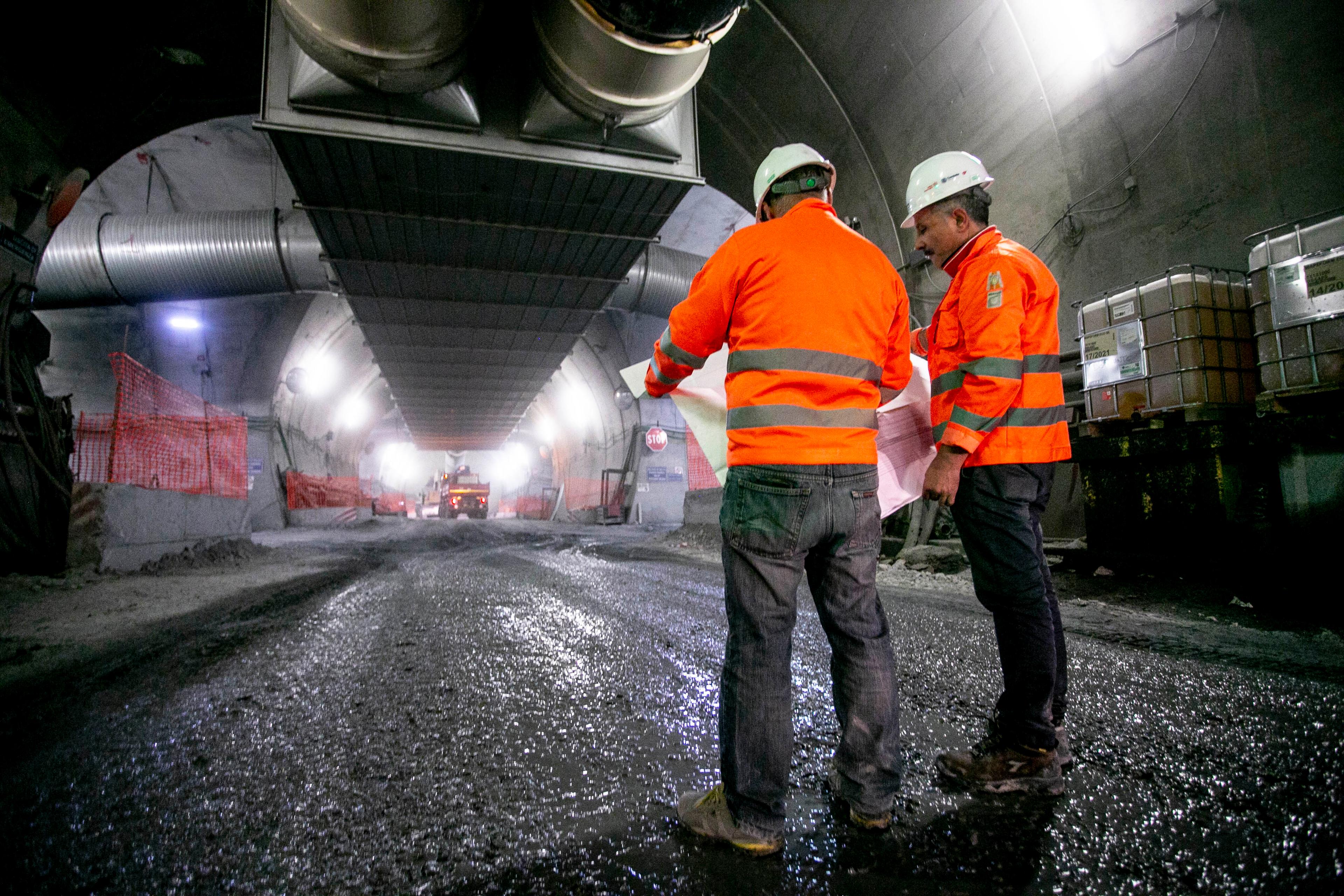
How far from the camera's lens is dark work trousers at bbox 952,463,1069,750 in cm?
174

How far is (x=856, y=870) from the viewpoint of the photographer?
1299 mm

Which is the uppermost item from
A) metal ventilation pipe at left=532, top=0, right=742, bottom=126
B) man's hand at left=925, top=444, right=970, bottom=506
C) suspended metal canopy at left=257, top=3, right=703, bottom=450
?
suspended metal canopy at left=257, top=3, right=703, bottom=450

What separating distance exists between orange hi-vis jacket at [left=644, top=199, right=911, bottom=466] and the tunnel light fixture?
22.6 metres

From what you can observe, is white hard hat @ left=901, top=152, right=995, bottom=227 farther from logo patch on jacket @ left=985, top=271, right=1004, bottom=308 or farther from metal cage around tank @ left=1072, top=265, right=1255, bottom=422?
metal cage around tank @ left=1072, top=265, right=1255, bottom=422

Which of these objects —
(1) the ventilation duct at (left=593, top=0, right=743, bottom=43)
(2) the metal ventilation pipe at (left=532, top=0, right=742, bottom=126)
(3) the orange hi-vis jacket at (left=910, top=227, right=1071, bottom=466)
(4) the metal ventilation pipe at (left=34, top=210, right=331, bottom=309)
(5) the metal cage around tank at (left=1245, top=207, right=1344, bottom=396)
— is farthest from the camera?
(4) the metal ventilation pipe at (left=34, top=210, right=331, bottom=309)

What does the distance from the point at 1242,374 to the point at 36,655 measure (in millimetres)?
8044

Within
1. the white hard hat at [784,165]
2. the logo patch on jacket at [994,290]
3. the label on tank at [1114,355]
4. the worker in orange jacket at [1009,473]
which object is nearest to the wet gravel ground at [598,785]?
the worker in orange jacket at [1009,473]

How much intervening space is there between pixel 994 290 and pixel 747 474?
106 cm

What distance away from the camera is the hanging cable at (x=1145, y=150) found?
15.5 ft

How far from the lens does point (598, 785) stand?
5.48ft

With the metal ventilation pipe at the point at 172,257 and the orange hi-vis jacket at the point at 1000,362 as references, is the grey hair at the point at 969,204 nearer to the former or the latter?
the orange hi-vis jacket at the point at 1000,362

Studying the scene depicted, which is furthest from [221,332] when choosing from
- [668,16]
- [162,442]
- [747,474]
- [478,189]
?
[747,474]

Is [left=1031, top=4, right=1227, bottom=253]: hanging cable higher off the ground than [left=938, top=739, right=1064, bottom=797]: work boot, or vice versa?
[left=1031, top=4, right=1227, bottom=253]: hanging cable

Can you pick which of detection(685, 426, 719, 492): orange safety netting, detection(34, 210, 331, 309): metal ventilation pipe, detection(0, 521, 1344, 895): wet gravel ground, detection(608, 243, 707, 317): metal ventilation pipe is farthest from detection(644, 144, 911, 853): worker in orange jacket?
detection(685, 426, 719, 492): orange safety netting
